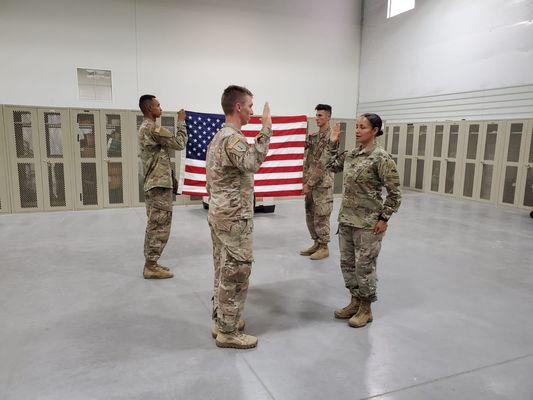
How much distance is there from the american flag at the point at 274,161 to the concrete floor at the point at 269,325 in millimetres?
747

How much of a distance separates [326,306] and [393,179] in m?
1.23

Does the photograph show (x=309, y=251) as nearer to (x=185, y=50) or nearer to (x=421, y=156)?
(x=421, y=156)

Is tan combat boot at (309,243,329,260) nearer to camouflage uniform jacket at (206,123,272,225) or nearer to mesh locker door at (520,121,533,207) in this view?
camouflage uniform jacket at (206,123,272,225)

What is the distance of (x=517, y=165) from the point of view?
7.42 metres

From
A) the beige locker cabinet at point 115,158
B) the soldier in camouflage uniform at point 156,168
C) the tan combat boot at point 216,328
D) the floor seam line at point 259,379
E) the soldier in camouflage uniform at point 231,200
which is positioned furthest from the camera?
the beige locker cabinet at point 115,158

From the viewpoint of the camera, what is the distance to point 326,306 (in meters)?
3.25

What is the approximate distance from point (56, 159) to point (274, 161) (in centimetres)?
422

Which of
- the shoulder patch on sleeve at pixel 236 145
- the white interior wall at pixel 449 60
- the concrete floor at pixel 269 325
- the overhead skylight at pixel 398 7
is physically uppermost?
the overhead skylight at pixel 398 7

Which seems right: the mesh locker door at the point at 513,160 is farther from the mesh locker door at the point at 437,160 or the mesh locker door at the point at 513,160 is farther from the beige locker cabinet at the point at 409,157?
the beige locker cabinet at the point at 409,157

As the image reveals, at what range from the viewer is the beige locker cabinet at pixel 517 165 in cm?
725

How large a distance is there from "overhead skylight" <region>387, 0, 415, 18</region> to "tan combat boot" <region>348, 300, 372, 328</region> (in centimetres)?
938

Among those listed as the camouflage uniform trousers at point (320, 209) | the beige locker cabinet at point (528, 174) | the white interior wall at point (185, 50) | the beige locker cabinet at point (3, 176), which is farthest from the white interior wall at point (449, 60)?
the beige locker cabinet at point (3, 176)

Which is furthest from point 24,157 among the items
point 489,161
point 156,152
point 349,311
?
point 489,161

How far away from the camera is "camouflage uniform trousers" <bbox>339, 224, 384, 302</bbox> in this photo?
2.79 m
